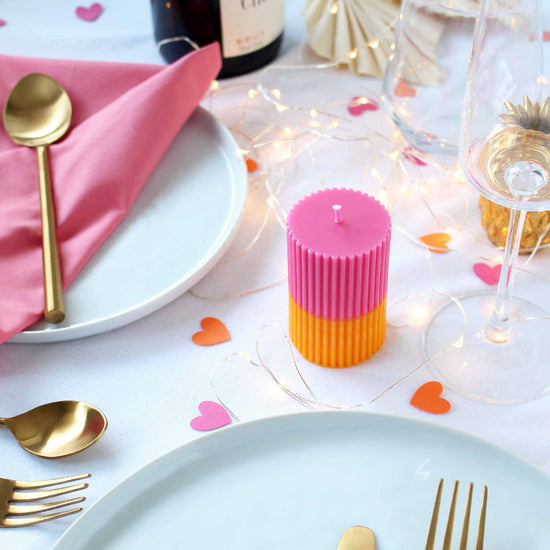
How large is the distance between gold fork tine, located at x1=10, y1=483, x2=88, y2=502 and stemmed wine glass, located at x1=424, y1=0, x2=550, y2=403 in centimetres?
25

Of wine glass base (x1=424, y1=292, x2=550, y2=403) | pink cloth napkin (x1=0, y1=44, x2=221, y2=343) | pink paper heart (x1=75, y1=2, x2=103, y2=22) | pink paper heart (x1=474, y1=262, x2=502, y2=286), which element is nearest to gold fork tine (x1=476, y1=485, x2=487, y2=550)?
wine glass base (x1=424, y1=292, x2=550, y2=403)

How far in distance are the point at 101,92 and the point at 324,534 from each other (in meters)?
0.48

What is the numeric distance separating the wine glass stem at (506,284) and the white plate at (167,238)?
21 centimetres

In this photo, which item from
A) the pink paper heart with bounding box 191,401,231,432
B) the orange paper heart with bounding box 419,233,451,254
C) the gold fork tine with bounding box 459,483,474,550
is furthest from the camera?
the orange paper heart with bounding box 419,233,451,254

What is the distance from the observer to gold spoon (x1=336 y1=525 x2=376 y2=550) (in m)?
0.42

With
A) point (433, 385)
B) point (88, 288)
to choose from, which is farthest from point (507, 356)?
point (88, 288)

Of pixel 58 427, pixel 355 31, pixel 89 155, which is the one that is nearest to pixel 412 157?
pixel 355 31

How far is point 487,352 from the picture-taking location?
0.55m

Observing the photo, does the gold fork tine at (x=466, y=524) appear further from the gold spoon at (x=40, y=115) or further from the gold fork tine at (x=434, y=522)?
the gold spoon at (x=40, y=115)

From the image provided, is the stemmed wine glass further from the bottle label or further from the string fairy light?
the bottle label

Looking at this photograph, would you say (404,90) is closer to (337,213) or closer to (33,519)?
(337,213)

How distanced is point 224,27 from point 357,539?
504 millimetres

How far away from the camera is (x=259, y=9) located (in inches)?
29.1

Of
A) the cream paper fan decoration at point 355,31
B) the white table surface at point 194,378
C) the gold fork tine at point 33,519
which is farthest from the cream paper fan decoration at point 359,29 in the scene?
the gold fork tine at point 33,519
